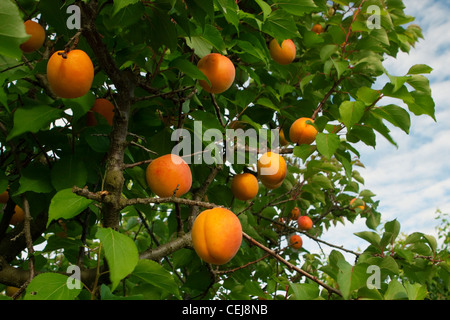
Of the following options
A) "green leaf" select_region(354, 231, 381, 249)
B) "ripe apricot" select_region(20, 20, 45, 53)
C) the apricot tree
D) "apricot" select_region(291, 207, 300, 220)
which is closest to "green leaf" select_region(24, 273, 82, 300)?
the apricot tree

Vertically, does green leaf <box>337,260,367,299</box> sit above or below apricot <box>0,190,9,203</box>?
below

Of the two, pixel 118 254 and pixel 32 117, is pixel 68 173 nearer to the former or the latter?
pixel 32 117

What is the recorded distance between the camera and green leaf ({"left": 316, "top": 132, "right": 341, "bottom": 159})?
1410mm

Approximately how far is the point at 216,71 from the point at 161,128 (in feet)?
1.13

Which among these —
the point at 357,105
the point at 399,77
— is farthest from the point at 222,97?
the point at 399,77

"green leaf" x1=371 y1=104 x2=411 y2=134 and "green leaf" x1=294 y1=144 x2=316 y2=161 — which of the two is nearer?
"green leaf" x1=371 y1=104 x2=411 y2=134

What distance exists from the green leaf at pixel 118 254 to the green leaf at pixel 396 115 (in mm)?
1138

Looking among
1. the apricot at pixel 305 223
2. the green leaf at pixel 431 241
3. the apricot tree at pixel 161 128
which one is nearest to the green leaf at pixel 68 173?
the apricot tree at pixel 161 128

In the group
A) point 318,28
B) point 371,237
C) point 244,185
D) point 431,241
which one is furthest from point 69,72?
point 318,28

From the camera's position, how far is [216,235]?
3.15 feet

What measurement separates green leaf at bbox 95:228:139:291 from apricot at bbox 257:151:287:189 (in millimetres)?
872

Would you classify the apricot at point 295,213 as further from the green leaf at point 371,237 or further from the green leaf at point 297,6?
the green leaf at point 297,6

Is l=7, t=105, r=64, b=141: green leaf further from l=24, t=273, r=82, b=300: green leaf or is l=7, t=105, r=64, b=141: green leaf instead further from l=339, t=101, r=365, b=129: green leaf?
l=339, t=101, r=365, b=129: green leaf

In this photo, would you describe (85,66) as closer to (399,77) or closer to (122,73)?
(122,73)
